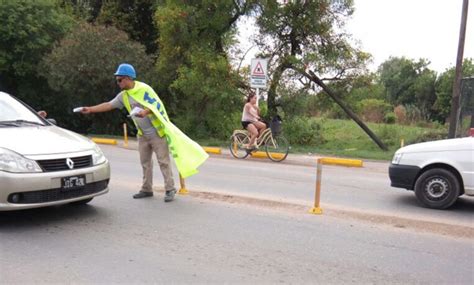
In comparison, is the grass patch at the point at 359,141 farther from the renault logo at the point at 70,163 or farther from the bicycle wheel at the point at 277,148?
the renault logo at the point at 70,163

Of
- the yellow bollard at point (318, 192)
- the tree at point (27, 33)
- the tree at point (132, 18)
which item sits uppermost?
the tree at point (132, 18)

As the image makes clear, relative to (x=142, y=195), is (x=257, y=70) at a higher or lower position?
higher

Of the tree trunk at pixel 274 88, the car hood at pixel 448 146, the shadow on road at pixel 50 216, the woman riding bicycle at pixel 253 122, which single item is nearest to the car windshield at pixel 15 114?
the shadow on road at pixel 50 216

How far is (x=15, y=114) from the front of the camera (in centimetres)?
648

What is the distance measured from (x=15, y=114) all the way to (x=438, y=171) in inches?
237

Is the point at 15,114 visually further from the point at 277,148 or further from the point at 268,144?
the point at 277,148

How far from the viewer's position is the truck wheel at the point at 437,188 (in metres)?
7.20

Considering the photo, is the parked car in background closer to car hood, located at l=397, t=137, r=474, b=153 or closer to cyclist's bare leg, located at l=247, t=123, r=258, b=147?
car hood, located at l=397, t=137, r=474, b=153

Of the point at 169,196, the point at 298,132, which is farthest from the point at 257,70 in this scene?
the point at 169,196

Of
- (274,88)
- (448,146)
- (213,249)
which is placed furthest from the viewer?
(274,88)

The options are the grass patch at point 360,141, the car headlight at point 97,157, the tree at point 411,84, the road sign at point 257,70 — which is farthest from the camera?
the tree at point 411,84

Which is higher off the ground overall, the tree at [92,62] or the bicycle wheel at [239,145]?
the tree at [92,62]

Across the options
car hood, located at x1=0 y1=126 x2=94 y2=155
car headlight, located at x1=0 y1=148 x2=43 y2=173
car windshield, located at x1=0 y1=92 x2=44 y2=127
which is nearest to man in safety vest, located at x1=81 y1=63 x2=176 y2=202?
car windshield, located at x1=0 y1=92 x2=44 y2=127

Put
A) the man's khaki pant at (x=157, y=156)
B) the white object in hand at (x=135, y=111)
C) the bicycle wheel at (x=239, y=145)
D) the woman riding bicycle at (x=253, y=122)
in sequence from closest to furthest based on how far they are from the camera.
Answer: the white object in hand at (x=135, y=111) → the man's khaki pant at (x=157, y=156) → the woman riding bicycle at (x=253, y=122) → the bicycle wheel at (x=239, y=145)
